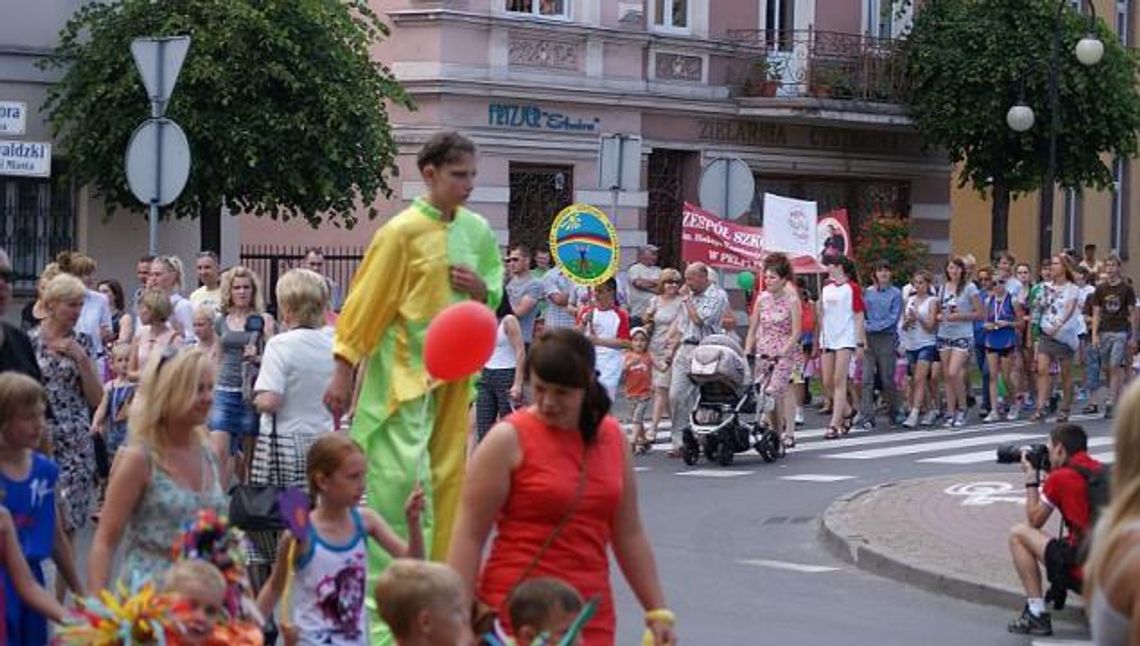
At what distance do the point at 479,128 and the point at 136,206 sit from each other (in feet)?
20.8

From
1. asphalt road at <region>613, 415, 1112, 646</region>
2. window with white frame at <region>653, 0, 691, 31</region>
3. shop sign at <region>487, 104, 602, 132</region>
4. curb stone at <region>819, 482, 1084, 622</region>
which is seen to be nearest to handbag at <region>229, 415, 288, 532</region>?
asphalt road at <region>613, 415, 1112, 646</region>

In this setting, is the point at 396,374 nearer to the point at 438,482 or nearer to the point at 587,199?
the point at 438,482

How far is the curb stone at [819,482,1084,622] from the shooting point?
12.6m

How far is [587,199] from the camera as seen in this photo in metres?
32.7

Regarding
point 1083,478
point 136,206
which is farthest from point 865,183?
point 1083,478

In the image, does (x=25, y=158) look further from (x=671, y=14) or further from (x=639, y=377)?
(x=671, y=14)

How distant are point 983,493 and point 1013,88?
1958cm

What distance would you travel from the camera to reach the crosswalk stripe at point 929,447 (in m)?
21.5

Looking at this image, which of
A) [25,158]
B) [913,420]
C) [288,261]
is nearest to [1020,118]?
[913,420]

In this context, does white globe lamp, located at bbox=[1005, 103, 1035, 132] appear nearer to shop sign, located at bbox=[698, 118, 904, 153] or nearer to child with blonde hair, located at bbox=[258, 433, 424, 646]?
shop sign, located at bbox=[698, 118, 904, 153]

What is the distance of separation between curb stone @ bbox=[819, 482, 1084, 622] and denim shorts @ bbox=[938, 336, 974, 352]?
8.85 m

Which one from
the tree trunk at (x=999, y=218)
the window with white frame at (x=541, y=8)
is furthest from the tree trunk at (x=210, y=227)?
the tree trunk at (x=999, y=218)

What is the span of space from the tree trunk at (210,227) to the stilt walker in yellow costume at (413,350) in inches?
695

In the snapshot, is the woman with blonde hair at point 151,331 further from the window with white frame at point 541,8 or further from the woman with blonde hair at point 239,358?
the window with white frame at point 541,8
